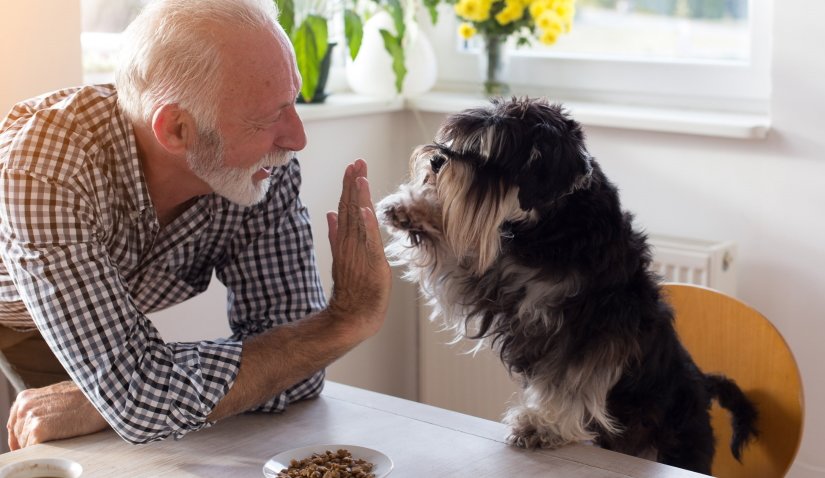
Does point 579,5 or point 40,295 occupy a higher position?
point 579,5

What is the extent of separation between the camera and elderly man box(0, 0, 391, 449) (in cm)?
162

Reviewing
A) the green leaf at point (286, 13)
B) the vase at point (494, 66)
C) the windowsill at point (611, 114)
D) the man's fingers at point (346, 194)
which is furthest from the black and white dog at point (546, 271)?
the vase at point (494, 66)

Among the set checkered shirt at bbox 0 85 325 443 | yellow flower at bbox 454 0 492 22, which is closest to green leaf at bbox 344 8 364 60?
yellow flower at bbox 454 0 492 22

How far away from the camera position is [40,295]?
1615mm

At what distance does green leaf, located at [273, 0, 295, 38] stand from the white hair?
1049 millimetres

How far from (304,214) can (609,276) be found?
0.66 metres

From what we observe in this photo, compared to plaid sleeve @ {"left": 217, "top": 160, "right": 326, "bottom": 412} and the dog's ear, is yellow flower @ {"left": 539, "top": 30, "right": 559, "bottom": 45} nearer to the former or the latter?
plaid sleeve @ {"left": 217, "top": 160, "right": 326, "bottom": 412}

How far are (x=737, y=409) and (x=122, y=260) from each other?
1.19 m

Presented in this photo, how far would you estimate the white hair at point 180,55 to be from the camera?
1.74 metres

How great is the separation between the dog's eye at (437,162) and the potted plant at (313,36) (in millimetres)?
1298

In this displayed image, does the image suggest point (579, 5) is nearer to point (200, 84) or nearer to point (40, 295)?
point (200, 84)

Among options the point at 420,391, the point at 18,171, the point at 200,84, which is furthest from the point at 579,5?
the point at 18,171

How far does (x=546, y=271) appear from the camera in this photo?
1628mm

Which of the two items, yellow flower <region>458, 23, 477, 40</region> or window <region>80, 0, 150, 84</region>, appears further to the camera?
yellow flower <region>458, 23, 477, 40</region>
